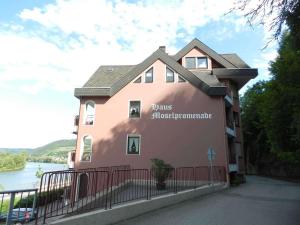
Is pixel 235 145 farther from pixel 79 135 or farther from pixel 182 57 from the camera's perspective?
pixel 79 135

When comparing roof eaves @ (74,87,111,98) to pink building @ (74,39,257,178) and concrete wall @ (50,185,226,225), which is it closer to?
pink building @ (74,39,257,178)

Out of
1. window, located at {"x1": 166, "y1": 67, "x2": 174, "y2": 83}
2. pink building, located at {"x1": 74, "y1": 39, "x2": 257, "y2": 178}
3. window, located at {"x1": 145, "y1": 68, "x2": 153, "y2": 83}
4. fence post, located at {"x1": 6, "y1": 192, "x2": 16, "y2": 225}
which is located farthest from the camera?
window, located at {"x1": 145, "y1": 68, "x2": 153, "y2": 83}

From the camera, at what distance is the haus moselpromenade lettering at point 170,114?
2081cm

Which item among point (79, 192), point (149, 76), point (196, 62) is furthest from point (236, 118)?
point (79, 192)

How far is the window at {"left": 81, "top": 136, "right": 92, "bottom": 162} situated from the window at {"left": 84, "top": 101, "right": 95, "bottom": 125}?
4.23 ft

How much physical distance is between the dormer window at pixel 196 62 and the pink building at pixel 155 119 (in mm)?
2016

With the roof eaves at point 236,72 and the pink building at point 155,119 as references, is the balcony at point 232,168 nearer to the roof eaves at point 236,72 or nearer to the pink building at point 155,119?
the pink building at point 155,119

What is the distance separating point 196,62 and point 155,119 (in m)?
7.48

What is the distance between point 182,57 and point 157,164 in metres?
13.1

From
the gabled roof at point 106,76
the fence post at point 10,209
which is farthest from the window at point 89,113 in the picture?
the fence post at point 10,209

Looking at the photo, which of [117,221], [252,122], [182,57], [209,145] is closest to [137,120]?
[209,145]

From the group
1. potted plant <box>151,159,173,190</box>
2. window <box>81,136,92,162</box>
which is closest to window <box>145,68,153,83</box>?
window <box>81,136,92,162</box>

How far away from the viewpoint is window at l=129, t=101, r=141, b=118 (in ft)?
72.0

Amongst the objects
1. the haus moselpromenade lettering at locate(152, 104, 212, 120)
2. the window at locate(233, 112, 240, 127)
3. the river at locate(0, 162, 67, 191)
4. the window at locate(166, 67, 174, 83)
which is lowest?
the river at locate(0, 162, 67, 191)
